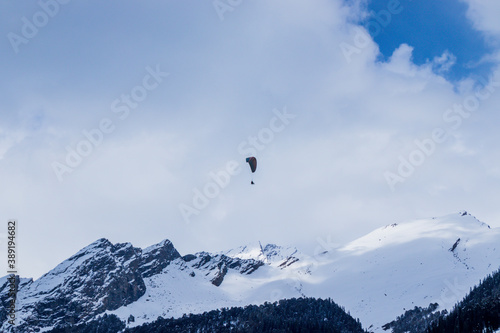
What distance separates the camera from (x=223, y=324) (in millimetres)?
189625

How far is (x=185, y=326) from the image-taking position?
624ft

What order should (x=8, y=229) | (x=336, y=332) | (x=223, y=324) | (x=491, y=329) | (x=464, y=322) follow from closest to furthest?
(x=8, y=229), (x=491, y=329), (x=464, y=322), (x=336, y=332), (x=223, y=324)

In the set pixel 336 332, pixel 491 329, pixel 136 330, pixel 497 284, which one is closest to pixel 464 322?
pixel 491 329

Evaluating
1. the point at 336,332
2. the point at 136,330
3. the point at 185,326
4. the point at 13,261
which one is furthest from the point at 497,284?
the point at 13,261

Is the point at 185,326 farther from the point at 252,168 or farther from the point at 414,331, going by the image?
the point at 252,168

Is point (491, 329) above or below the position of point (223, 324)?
below

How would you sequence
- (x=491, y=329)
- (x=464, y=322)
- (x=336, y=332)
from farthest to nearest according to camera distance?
(x=336, y=332) < (x=464, y=322) < (x=491, y=329)

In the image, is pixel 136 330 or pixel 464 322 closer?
pixel 464 322

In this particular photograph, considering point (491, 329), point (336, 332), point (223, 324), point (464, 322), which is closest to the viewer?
→ point (491, 329)

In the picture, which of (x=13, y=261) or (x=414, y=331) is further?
(x=414, y=331)

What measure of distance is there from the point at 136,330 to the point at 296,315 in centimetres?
6637

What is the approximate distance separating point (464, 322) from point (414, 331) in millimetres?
75902

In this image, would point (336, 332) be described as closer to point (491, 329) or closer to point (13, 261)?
point (491, 329)

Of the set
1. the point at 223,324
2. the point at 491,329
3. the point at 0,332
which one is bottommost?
the point at 491,329
